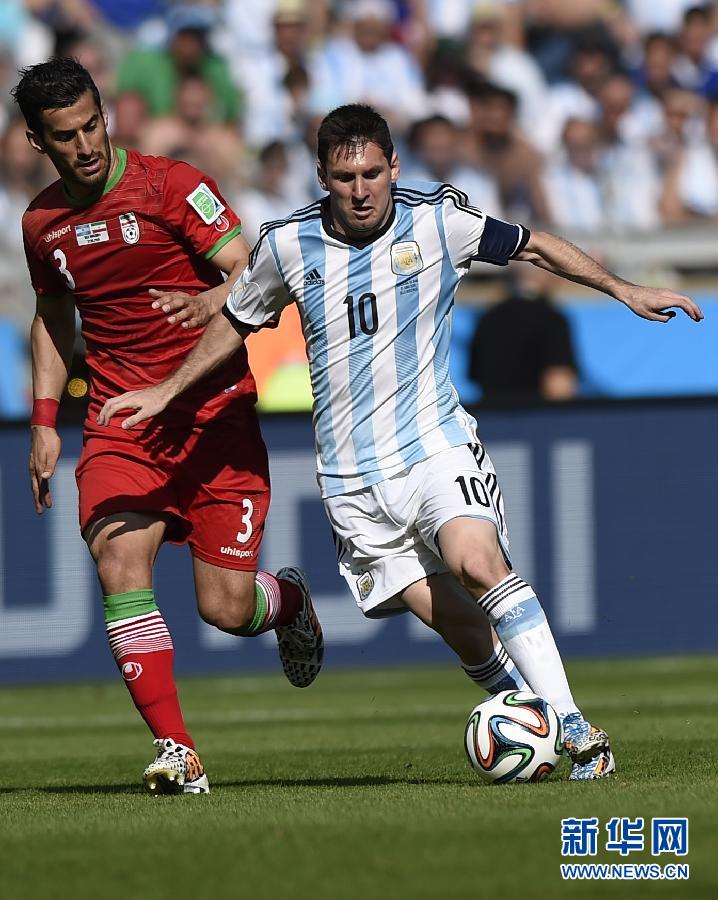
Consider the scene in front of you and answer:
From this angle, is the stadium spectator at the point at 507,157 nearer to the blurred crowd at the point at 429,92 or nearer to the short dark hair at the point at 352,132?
the blurred crowd at the point at 429,92

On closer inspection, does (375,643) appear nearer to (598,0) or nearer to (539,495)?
(539,495)

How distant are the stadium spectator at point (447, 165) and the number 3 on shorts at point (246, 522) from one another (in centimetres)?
798

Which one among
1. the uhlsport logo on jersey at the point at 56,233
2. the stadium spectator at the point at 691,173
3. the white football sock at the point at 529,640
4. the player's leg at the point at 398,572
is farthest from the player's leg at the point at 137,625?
the stadium spectator at the point at 691,173

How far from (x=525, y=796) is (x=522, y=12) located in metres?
11.9

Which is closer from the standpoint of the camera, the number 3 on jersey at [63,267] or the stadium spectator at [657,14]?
the number 3 on jersey at [63,267]

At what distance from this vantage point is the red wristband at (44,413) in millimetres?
6383

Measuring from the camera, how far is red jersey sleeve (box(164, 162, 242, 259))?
622cm

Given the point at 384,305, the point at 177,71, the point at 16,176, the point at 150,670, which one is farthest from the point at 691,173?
the point at 150,670

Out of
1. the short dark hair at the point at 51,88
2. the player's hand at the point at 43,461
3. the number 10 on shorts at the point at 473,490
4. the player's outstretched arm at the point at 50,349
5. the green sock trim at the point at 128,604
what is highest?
the short dark hair at the point at 51,88

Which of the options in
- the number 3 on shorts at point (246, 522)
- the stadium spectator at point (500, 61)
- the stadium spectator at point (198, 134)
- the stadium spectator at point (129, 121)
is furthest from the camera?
the stadium spectator at point (500, 61)

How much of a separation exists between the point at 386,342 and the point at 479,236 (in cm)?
50

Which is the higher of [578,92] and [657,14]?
[657,14]

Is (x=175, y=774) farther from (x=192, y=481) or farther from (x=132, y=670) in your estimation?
(x=192, y=481)

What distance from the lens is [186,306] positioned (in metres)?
5.99
